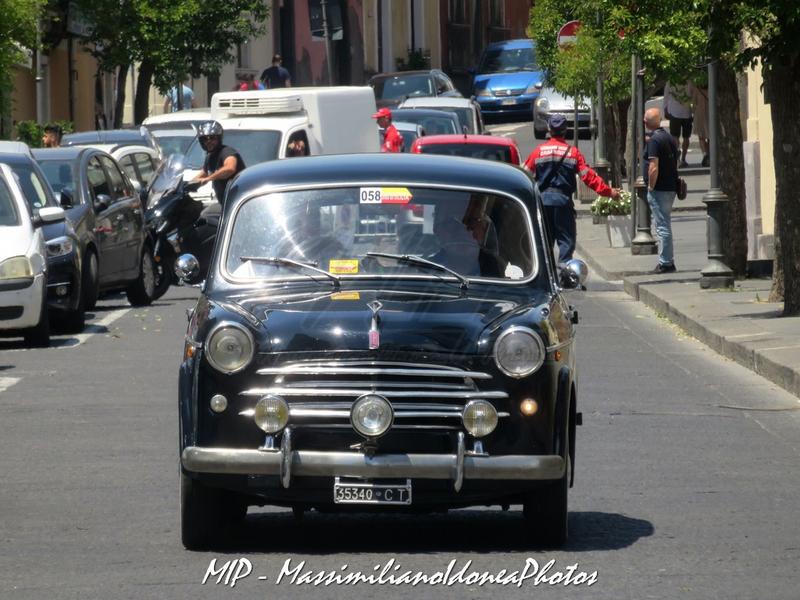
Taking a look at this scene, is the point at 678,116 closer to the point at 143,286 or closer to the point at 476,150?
the point at 476,150

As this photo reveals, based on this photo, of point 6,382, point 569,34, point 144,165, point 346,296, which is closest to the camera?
point 346,296

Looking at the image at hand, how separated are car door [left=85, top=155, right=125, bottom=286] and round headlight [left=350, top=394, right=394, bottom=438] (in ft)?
41.3

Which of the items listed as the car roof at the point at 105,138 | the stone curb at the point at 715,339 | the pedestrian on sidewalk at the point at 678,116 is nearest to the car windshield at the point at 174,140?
the car roof at the point at 105,138

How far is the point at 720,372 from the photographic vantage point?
15.2 m

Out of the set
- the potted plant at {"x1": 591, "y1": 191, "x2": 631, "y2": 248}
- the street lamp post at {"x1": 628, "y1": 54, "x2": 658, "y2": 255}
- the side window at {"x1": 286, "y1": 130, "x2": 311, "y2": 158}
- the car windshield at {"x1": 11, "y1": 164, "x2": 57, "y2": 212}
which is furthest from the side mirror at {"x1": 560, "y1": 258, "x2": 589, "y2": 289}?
the potted plant at {"x1": 591, "y1": 191, "x2": 631, "y2": 248}

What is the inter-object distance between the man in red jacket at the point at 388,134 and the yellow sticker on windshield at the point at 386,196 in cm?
2196

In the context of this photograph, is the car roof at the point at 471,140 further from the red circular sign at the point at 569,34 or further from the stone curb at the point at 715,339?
the red circular sign at the point at 569,34

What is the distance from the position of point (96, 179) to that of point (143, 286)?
1263 mm

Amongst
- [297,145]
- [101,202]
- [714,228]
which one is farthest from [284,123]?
[714,228]

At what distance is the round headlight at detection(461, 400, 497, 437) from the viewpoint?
25.6 ft

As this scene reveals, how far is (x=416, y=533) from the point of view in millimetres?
8664

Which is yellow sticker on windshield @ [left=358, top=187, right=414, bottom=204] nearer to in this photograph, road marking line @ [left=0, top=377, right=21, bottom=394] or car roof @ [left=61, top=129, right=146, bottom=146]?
road marking line @ [left=0, top=377, right=21, bottom=394]

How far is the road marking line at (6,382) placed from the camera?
14219 millimetres

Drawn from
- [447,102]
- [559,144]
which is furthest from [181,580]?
[447,102]
